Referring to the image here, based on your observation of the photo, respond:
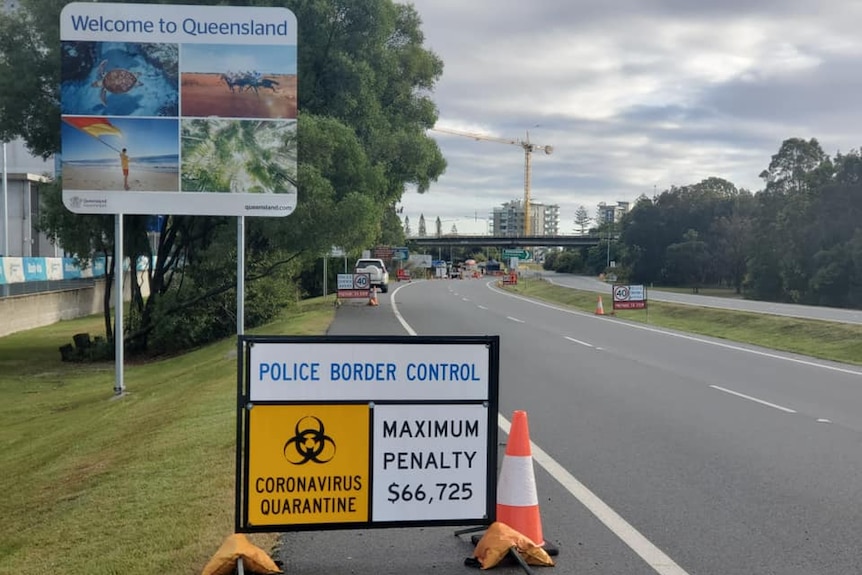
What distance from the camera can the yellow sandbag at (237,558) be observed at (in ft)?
15.2

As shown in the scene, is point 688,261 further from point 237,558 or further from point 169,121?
point 237,558

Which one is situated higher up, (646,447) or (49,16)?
(49,16)

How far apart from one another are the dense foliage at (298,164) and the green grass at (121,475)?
6.60m

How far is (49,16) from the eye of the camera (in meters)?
22.7

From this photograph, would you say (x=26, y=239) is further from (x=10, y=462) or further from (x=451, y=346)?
(x=451, y=346)

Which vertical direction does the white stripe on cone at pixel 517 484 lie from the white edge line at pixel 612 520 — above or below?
above

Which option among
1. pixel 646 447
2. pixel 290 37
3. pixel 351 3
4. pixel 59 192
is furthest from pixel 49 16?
pixel 646 447

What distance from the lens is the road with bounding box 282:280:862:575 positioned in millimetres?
5242

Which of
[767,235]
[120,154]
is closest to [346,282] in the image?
[120,154]

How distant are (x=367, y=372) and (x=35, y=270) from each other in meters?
38.1

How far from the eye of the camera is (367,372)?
5.08 metres

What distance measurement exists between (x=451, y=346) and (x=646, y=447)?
4.25 meters

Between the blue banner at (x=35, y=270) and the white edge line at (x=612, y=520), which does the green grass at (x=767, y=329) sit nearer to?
the white edge line at (x=612, y=520)

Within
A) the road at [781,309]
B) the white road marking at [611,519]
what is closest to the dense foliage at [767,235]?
the road at [781,309]
